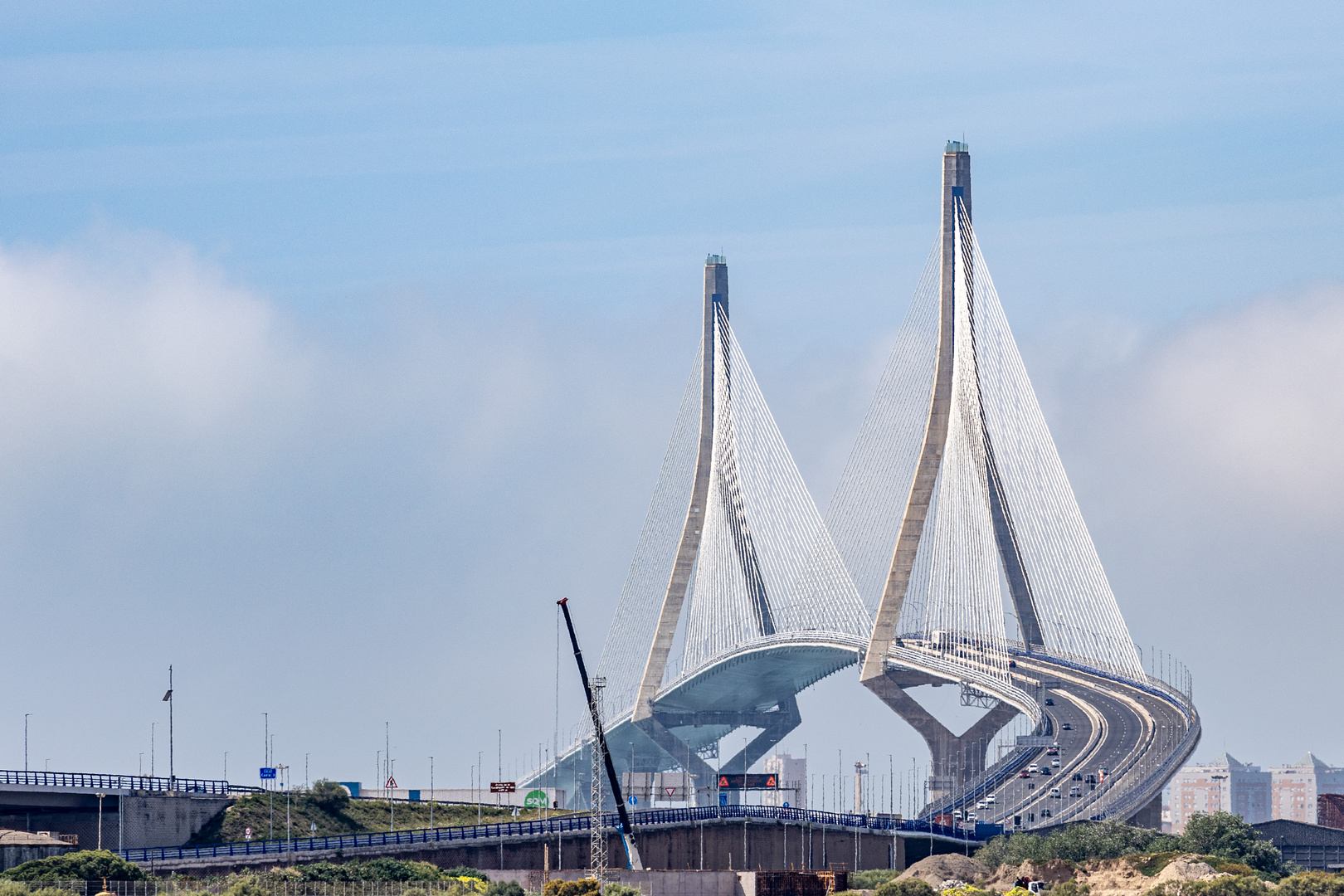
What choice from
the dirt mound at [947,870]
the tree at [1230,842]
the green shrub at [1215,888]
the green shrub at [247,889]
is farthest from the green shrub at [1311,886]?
the green shrub at [247,889]

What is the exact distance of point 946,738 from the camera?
146250 millimetres

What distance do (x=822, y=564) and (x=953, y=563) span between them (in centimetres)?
1858

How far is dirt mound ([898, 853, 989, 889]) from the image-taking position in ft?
340

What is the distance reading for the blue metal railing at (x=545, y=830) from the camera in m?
85.3

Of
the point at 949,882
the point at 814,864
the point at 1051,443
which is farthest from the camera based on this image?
the point at 1051,443

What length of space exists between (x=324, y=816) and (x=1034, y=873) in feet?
119

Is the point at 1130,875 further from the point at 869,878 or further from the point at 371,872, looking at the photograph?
the point at 371,872

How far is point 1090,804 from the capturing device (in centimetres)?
12362

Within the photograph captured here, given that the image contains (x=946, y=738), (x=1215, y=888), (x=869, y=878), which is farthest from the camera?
(x=946, y=738)

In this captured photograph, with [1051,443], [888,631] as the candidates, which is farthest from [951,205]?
[888,631]

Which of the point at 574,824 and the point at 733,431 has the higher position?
the point at 733,431

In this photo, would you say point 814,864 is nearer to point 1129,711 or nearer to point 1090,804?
point 1090,804

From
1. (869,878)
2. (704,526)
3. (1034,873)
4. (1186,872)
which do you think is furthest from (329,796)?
(704,526)

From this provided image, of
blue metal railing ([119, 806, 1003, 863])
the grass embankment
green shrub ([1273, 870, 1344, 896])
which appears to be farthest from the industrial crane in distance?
green shrub ([1273, 870, 1344, 896])
